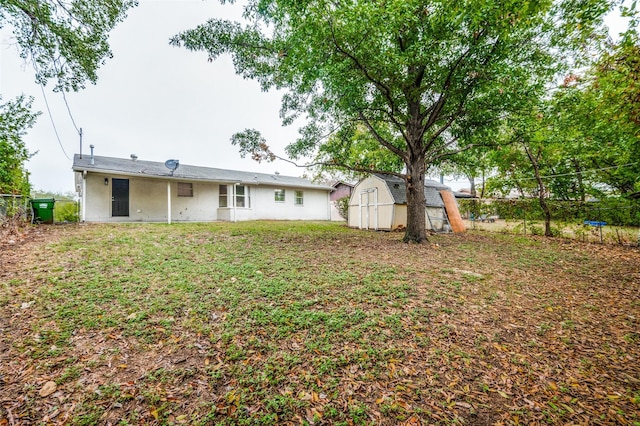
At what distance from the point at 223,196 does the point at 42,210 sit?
24.7 ft

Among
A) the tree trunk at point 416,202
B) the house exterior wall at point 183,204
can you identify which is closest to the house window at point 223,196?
the house exterior wall at point 183,204

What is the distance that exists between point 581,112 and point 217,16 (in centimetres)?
1161

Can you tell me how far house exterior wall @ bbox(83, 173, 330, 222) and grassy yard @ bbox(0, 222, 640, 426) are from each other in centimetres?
748

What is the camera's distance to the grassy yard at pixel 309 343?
201cm

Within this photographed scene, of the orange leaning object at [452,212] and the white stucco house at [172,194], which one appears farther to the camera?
the orange leaning object at [452,212]

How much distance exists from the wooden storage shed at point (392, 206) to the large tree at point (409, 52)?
135 inches

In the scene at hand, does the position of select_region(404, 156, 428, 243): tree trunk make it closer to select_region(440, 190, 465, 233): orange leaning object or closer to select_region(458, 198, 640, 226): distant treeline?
select_region(440, 190, 465, 233): orange leaning object

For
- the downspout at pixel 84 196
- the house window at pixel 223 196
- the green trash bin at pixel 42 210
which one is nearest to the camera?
the green trash bin at pixel 42 210

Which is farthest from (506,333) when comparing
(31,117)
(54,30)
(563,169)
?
(31,117)

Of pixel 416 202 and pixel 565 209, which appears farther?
pixel 565 209

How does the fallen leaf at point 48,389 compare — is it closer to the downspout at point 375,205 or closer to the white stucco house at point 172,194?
the white stucco house at point 172,194

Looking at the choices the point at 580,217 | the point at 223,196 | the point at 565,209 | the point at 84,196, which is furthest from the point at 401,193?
the point at 84,196

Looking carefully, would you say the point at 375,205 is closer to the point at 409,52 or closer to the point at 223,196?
the point at 409,52

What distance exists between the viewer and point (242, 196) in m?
15.9
